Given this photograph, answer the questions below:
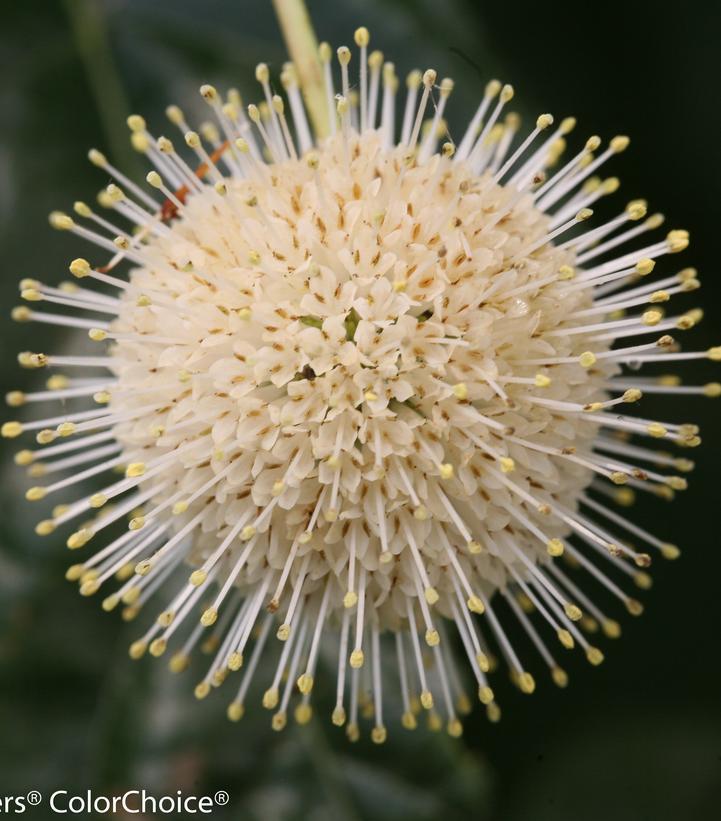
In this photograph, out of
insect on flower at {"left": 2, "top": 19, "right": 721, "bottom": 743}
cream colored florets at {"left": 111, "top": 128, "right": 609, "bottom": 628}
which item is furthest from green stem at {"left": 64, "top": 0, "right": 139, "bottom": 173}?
cream colored florets at {"left": 111, "top": 128, "right": 609, "bottom": 628}

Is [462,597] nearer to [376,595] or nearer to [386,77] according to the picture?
[376,595]

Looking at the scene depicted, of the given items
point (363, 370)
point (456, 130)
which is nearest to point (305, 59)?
point (456, 130)

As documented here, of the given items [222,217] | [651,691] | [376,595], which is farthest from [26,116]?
[651,691]

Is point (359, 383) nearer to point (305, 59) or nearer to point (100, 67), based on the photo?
point (305, 59)

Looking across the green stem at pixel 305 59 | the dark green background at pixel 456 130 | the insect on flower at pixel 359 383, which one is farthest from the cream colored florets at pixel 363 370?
the dark green background at pixel 456 130

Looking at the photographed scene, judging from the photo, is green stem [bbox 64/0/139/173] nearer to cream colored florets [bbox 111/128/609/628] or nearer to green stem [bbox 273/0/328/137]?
green stem [bbox 273/0/328/137]
